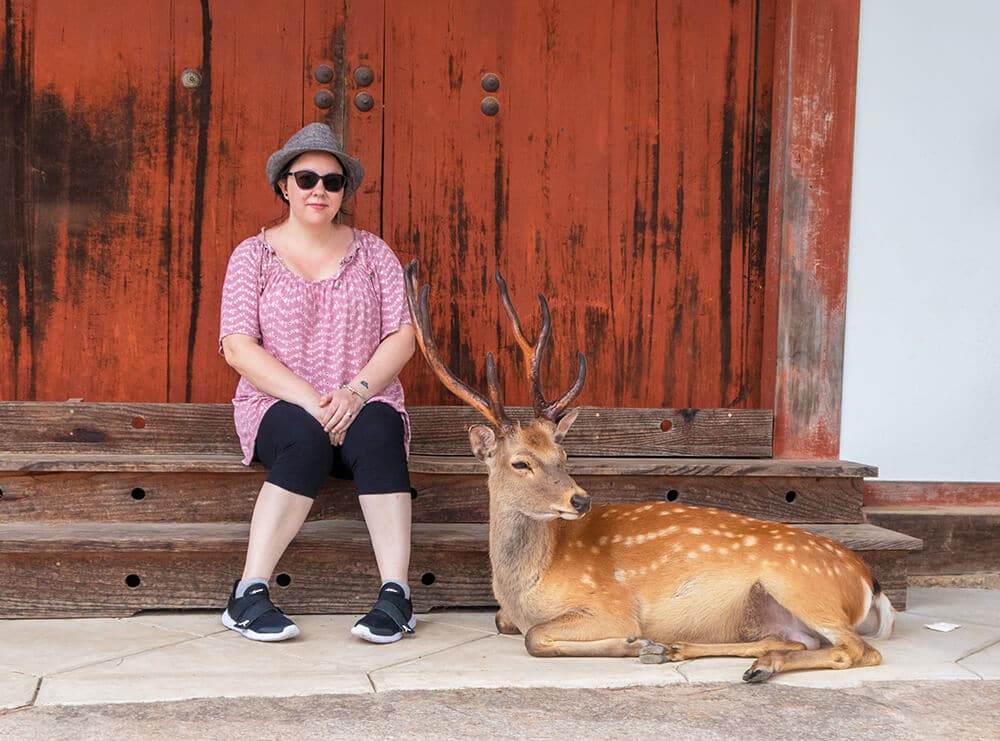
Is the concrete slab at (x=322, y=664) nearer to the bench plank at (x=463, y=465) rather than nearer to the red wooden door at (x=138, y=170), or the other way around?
the bench plank at (x=463, y=465)

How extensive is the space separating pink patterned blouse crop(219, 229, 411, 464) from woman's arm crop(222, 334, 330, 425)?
54 millimetres

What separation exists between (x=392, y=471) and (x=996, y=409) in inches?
95.0

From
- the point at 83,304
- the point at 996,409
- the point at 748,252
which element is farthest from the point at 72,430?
the point at 996,409

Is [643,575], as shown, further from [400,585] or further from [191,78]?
[191,78]

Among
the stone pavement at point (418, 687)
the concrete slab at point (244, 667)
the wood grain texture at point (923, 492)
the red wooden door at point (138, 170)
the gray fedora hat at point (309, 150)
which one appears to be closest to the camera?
the stone pavement at point (418, 687)

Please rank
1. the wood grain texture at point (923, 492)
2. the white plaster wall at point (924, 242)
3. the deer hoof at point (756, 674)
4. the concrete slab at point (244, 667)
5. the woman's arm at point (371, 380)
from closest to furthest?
the concrete slab at point (244, 667) < the deer hoof at point (756, 674) < the woman's arm at point (371, 380) < the white plaster wall at point (924, 242) < the wood grain texture at point (923, 492)

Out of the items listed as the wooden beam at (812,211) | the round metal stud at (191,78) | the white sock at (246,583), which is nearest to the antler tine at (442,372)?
the white sock at (246,583)

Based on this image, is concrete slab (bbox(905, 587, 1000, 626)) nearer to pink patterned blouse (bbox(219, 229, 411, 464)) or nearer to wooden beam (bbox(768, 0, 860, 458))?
wooden beam (bbox(768, 0, 860, 458))

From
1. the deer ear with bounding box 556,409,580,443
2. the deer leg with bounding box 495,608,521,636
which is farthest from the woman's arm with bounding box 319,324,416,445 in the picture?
the deer leg with bounding box 495,608,521,636

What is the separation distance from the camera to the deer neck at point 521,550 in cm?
336

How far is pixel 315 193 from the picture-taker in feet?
12.1

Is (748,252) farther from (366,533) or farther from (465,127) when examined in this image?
(366,533)

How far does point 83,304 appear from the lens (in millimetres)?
4090

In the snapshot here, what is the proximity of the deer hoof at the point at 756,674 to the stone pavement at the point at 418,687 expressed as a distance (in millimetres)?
30
